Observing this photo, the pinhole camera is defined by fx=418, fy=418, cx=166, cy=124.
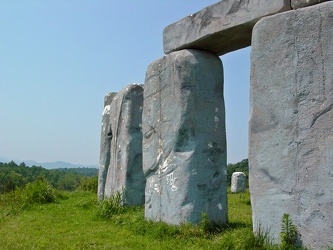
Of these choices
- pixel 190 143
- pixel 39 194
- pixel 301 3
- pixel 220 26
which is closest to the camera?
pixel 301 3

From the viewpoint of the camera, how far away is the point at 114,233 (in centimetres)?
673

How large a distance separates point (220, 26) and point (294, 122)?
1.95 m

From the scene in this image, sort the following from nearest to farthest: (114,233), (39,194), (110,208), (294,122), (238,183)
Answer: (294,122) → (114,233) → (110,208) → (39,194) → (238,183)

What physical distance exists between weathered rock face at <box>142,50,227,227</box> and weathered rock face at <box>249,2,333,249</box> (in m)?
1.36

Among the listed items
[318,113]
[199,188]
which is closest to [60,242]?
[199,188]

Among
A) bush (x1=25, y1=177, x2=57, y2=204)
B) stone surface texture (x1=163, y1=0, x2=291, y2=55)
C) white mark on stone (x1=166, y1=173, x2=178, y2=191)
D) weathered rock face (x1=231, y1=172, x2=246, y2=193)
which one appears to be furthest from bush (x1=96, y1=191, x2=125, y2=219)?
weathered rock face (x1=231, y1=172, x2=246, y2=193)

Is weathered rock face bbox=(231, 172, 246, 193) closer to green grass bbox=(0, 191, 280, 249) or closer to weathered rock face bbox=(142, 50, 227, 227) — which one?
green grass bbox=(0, 191, 280, 249)

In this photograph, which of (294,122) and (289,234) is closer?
(289,234)

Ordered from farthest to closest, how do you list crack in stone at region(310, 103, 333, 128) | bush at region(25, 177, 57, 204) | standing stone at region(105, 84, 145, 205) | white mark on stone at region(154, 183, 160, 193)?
bush at region(25, 177, 57, 204), standing stone at region(105, 84, 145, 205), white mark on stone at region(154, 183, 160, 193), crack in stone at region(310, 103, 333, 128)

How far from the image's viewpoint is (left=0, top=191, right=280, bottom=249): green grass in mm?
5559

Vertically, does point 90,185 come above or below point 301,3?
below

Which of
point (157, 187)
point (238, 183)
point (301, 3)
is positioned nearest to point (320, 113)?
point (301, 3)

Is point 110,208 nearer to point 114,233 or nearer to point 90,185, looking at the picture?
point 114,233

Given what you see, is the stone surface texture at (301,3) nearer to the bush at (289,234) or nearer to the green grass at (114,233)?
the bush at (289,234)
